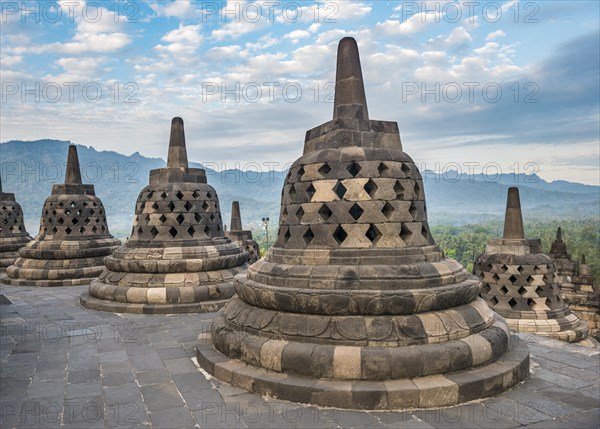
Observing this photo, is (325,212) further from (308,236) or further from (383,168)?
(383,168)

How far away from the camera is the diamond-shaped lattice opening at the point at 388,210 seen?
211 inches

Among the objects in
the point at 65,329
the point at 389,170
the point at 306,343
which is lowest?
the point at 65,329

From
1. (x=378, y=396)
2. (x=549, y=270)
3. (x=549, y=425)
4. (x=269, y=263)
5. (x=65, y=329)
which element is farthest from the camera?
(x=549, y=270)

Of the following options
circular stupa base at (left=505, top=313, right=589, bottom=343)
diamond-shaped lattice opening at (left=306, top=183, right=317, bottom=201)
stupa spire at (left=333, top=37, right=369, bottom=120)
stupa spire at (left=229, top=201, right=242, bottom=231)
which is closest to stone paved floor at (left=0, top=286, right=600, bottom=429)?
diamond-shaped lattice opening at (left=306, top=183, right=317, bottom=201)

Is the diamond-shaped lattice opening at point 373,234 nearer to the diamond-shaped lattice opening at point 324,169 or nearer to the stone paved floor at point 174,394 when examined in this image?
the diamond-shaped lattice opening at point 324,169

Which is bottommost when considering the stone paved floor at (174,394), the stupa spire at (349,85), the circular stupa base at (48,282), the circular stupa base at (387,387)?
the circular stupa base at (48,282)

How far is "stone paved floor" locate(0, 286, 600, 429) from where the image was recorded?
397 centimetres

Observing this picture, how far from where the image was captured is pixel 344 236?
535 cm

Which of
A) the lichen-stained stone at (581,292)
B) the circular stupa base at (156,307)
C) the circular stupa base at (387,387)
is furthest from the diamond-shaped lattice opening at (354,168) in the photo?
the lichen-stained stone at (581,292)

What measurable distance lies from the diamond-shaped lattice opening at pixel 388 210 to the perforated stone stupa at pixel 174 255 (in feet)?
16.8

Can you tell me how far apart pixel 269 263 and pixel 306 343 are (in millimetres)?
1315

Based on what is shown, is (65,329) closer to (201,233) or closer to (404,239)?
(201,233)

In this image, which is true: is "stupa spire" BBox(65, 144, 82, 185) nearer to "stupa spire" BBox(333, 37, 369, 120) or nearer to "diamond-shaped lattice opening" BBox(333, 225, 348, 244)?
"stupa spire" BBox(333, 37, 369, 120)

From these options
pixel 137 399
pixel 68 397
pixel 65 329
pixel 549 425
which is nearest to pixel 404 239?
pixel 549 425
